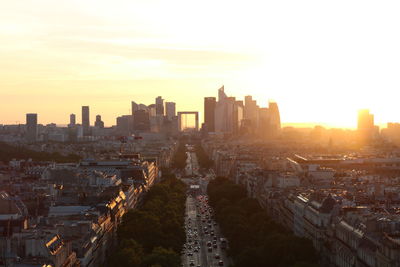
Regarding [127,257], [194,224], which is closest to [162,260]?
[127,257]

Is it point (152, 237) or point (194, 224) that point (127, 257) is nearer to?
point (152, 237)

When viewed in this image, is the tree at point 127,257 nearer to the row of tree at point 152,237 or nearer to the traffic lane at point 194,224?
the row of tree at point 152,237

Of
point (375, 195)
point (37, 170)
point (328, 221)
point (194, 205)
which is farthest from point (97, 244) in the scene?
point (37, 170)

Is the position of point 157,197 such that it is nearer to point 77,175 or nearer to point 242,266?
A: point 77,175

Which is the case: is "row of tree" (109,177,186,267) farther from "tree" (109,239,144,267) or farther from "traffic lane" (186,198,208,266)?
"traffic lane" (186,198,208,266)

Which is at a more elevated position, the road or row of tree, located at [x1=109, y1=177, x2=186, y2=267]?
row of tree, located at [x1=109, y1=177, x2=186, y2=267]

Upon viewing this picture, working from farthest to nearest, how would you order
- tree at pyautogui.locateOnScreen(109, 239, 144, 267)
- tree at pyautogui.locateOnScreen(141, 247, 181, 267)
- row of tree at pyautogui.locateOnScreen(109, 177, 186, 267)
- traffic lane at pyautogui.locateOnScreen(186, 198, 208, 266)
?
traffic lane at pyautogui.locateOnScreen(186, 198, 208, 266) < row of tree at pyautogui.locateOnScreen(109, 177, 186, 267) < tree at pyautogui.locateOnScreen(141, 247, 181, 267) < tree at pyautogui.locateOnScreen(109, 239, 144, 267)

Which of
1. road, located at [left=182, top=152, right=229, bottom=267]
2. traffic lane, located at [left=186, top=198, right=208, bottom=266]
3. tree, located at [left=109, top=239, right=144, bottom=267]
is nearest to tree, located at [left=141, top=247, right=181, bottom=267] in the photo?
tree, located at [left=109, top=239, right=144, bottom=267]
